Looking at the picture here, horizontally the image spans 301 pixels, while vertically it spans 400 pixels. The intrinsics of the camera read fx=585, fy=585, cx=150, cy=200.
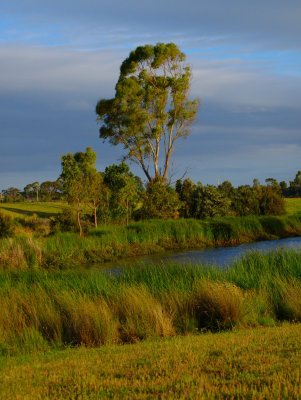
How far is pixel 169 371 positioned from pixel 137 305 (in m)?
4.81

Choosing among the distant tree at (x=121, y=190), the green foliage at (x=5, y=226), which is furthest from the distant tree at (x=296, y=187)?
the green foliage at (x=5, y=226)

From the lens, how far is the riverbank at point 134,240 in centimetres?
2886

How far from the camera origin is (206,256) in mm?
32062

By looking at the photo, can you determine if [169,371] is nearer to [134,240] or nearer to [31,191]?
[134,240]

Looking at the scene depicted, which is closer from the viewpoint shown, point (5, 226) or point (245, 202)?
point (5, 226)

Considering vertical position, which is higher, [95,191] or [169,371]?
[95,191]

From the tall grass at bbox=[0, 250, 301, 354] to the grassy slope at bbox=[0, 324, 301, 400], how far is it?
1.48 m

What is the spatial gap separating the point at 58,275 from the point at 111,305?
389cm

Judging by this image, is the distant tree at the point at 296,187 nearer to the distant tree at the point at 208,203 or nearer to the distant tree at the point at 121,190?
the distant tree at the point at 208,203

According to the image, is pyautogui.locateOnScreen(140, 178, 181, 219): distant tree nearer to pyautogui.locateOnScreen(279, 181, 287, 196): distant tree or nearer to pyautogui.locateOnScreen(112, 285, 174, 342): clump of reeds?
pyautogui.locateOnScreen(112, 285, 174, 342): clump of reeds

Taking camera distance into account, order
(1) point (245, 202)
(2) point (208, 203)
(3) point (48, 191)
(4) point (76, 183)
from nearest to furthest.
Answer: (4) point (76, 183) < (2) point (208, 203) < (1) point (245, 202) < (3) point (48, 191)

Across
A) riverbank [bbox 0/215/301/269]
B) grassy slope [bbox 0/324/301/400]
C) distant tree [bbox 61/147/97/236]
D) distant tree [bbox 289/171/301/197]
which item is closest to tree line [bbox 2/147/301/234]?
distant tree [bbox 61/147/97/236]

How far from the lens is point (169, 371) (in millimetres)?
7441

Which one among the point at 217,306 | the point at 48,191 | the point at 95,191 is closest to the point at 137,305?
the point at 217,306
